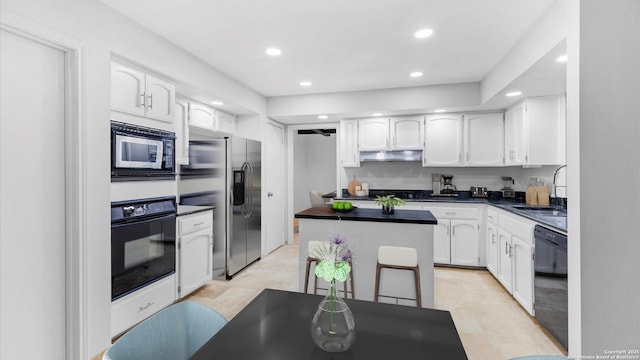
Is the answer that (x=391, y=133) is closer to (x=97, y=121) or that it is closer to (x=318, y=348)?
(x=97, y=121)

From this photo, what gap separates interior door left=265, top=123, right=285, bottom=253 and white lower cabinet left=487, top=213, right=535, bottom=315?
3153 mm

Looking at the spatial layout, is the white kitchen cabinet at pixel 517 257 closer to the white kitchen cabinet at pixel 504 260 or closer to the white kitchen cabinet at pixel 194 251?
the white kitchen cabinet at pixel 504 260

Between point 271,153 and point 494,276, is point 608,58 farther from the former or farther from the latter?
point 271,153

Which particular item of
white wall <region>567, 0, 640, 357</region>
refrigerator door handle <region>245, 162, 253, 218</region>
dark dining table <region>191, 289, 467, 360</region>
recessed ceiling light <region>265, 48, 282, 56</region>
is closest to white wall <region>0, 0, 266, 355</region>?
recessed ceiling light <region>265, 48, 282, 56</region>

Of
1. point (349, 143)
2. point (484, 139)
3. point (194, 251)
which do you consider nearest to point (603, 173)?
point (484, 139)

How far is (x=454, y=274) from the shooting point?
3.81 m

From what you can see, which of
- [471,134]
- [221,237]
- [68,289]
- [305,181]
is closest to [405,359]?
[68,289]

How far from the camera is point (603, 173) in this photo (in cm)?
155

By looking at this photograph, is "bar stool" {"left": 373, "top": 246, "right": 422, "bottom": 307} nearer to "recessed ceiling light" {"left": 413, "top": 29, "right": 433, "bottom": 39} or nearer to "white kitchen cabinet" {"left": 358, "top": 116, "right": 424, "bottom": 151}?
"recessed ceiling light" {"left": 413, "top": 29, "right": 433, "bottom": 39}

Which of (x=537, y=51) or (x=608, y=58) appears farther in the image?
(x=537, y=51)

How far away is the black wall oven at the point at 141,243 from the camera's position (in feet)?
7.23

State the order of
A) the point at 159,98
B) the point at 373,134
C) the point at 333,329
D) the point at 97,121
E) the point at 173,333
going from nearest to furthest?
the point at 333,329, the point at 173,333, the point at 97,121, the point at 159,98, the point at 373,134

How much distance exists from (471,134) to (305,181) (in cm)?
441

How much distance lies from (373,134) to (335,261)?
12.7 ft
